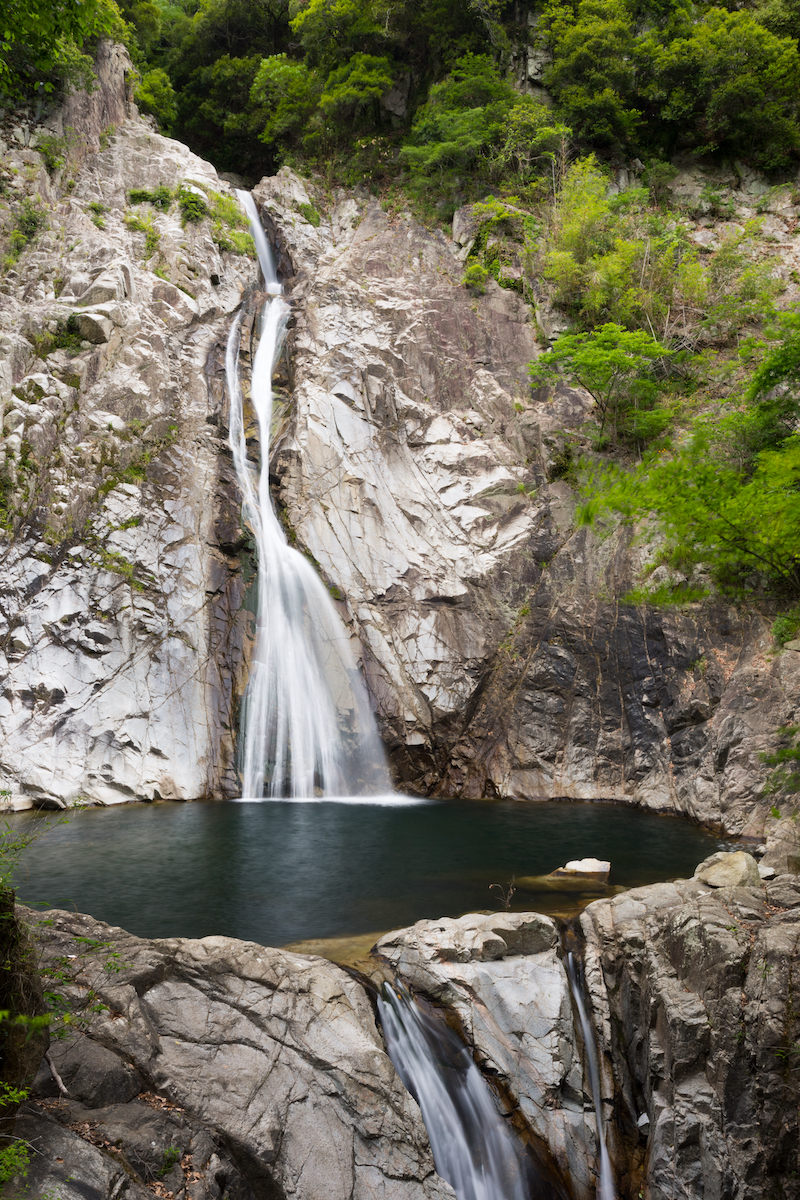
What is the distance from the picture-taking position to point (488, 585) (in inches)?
773

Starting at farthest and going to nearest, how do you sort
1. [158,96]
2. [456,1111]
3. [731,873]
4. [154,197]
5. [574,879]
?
[158,96] → [154,197] → [574,879] → [731,873] → [456,1111]

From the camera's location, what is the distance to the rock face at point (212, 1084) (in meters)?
4.31

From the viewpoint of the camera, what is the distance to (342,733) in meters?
17.9

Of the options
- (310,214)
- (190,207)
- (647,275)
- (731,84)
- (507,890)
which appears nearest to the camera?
(507,890)

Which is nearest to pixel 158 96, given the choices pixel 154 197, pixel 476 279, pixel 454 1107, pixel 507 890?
pixel 154 197

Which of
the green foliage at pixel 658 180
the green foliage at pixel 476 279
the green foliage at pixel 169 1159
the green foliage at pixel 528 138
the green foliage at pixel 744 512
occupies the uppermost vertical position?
the green foliage at pixel 528 138

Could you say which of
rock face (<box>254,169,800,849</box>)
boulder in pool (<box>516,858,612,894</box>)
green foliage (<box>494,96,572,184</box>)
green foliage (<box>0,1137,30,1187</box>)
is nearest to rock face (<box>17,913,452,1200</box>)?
green foliage (<box>0,1137,30,1187</box>)

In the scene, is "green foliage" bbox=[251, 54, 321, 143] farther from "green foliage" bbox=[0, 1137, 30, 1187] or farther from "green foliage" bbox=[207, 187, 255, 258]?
"green foliage" bbox=[0, 1137, 30, 1187]

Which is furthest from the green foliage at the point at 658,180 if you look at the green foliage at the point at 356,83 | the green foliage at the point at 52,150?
the green foliage at the point at 52,150

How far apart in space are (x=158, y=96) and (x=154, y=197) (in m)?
10.7

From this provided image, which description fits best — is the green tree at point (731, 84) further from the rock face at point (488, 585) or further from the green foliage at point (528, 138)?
the rock face at point (488, 585)

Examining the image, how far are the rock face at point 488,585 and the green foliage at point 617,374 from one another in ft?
3.49

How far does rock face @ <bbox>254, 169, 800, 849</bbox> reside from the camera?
1616 centimetres

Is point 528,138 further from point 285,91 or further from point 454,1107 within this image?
point 454,1107
